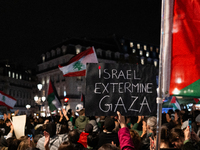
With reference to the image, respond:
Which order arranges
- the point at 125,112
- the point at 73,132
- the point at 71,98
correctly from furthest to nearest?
the point at 71,98
the point at 73,132
the point at 125,112

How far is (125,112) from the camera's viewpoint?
4801 millimetres

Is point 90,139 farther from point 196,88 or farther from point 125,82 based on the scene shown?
point 196,88

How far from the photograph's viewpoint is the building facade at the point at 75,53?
70.9 m

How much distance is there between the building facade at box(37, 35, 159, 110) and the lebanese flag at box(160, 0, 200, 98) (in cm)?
6095

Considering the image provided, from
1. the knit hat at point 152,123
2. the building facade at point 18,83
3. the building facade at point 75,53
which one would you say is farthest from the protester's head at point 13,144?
the building facade at point 18,83

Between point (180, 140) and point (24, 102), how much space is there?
95103mm

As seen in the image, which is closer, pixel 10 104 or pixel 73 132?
pixel 73 132

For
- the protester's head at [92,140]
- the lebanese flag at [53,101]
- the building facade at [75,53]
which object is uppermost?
the building facade at [75,53]

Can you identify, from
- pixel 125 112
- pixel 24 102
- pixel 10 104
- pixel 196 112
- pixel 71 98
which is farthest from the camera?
pixel 24 102

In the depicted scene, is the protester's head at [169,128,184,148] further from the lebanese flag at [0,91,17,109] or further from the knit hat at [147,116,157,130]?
the lebanese flag at [0,91,17,109]

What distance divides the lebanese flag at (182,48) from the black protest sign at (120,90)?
1224 mm

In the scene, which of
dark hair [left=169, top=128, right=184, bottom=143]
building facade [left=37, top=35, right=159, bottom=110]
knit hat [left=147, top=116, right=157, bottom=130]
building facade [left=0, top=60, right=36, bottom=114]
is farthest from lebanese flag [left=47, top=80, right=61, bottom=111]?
building facade [left=0, top=60, right=36, bottom=114]

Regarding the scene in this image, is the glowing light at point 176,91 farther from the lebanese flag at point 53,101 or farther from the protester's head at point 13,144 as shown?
the lebanese flag at point 53,101

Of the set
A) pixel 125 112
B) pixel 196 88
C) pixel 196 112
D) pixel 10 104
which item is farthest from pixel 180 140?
pixel 10 104
